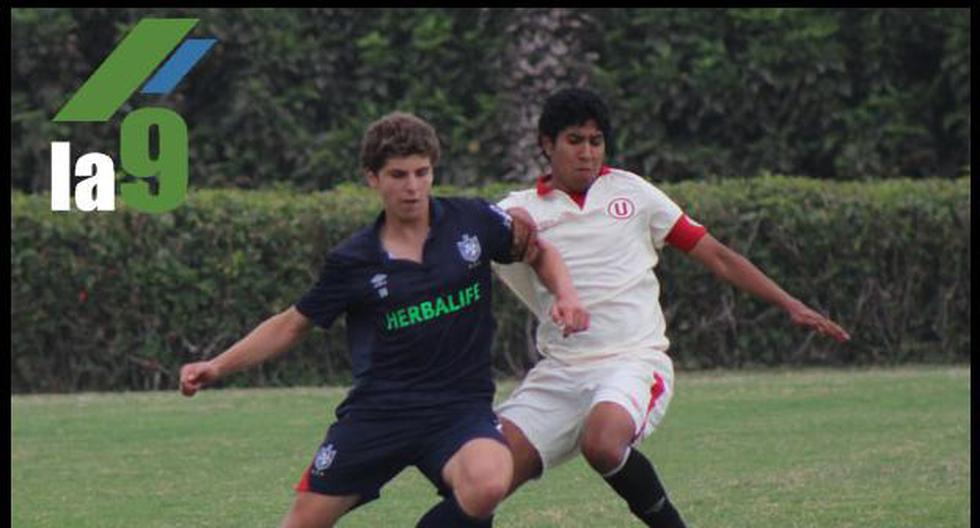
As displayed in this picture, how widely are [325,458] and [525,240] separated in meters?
0.99

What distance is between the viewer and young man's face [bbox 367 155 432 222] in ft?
25.0

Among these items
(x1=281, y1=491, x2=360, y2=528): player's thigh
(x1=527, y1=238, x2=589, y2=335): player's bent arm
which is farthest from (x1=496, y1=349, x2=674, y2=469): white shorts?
(x1=281, y1=491, x2=360, y2=528): player's thigh

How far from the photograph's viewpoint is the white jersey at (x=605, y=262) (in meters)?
8.32

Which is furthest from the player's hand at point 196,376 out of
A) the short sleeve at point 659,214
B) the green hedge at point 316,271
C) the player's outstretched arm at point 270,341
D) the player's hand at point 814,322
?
the green hedge at point 316,271

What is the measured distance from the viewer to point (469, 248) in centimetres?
772

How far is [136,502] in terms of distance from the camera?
1136 cm

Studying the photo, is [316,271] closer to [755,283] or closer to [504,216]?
[755,283]

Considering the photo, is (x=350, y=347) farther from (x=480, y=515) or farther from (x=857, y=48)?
(x=857, y=48)

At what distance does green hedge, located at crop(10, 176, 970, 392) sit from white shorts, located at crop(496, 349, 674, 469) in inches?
385

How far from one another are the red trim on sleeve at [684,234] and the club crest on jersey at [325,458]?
164cm

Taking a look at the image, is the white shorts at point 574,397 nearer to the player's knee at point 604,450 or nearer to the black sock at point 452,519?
the player's knee at point 604,450

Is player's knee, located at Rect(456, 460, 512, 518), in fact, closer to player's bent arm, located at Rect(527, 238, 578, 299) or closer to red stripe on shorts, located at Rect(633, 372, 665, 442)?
player's bent arm, located at Rect(527, 238, 578, 299)

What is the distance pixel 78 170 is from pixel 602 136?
43.0 feet

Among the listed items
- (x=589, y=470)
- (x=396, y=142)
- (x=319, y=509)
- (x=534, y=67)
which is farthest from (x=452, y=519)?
(x=534, y=67)
